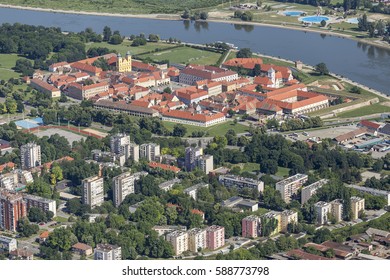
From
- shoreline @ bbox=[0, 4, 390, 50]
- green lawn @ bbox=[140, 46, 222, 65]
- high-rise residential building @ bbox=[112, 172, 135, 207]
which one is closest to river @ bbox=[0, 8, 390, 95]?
shoreline @ bbox=[0, 4, 390, 50]

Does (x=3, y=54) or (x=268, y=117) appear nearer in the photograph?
(x=268, y=117)

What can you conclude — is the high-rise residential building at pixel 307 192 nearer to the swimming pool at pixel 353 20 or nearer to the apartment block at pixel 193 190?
the apartment block at pixel 193 190

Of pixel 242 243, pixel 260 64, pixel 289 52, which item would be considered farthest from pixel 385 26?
pixel 242 243

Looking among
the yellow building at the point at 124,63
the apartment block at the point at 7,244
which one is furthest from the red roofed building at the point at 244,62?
the apartment block at the point at 7,244

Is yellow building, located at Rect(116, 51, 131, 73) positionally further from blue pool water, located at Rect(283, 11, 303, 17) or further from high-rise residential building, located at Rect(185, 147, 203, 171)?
blue pool water, located at Rect(283, 11, 303, 17)

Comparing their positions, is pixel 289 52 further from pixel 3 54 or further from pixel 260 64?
pixel 3 54

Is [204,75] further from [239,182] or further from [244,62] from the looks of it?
[239,182]
